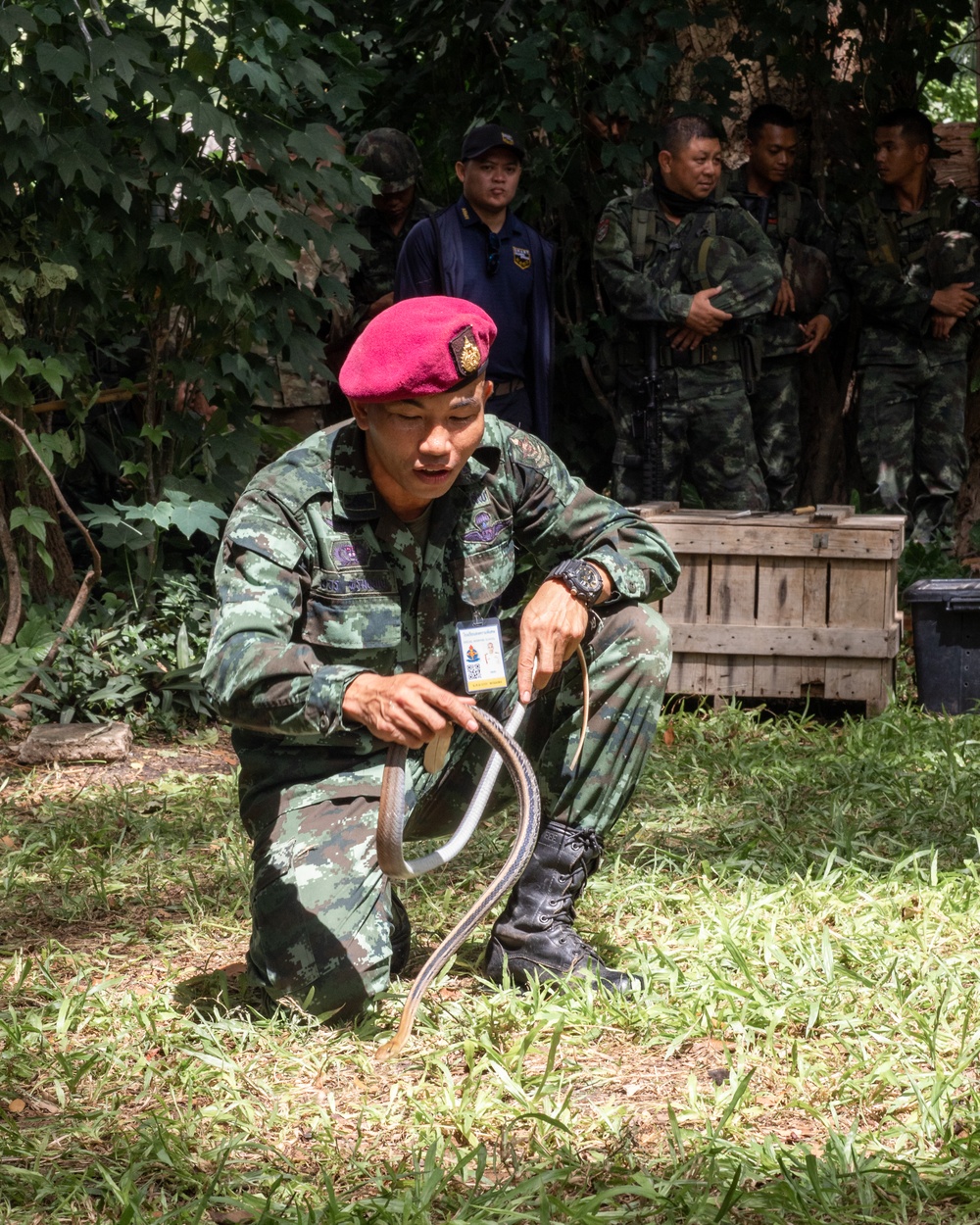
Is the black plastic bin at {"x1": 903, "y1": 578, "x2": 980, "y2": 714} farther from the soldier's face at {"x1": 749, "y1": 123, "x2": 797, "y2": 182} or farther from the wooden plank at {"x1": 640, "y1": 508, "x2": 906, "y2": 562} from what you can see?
the soldier's face at {"x1": 749, "y1": 123, "x2": 797, "y2": 182}

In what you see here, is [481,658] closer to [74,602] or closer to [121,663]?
[121,663]

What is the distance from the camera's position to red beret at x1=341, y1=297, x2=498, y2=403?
2.51 meters

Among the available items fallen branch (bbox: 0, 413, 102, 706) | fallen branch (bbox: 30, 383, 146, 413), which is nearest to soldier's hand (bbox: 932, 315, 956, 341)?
fallen branch (bbox: 30, 383, 146, 413)

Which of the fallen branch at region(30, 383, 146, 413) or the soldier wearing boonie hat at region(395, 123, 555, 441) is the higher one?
the soldier wearing boonie hat at region(395, 123, 555, 441)

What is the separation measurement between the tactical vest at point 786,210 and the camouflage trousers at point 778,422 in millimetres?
524

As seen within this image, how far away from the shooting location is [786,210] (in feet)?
21.5

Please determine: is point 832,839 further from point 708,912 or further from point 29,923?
point 29,923

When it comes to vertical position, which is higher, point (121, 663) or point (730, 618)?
point (730, 618)

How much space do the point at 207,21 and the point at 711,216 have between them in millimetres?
2121

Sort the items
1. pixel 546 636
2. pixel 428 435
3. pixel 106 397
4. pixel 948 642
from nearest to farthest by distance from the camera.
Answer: pixel 428 435, pixel 546 636, pixel 948 642, pixel 106 397

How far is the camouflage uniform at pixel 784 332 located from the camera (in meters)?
6.54

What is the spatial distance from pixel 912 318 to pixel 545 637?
4.42 meters

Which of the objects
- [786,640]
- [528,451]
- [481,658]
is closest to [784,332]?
[786,640]

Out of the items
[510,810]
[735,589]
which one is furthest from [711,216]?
[510,810]
